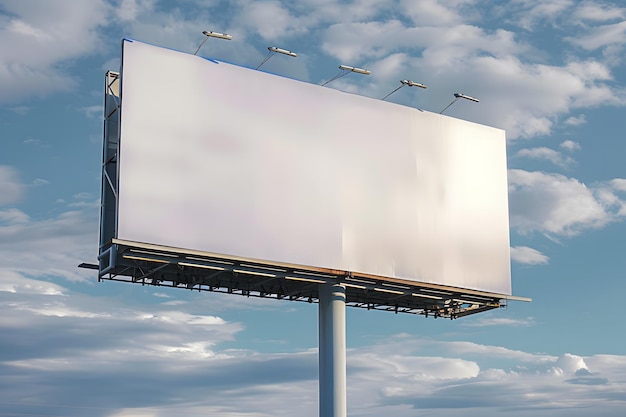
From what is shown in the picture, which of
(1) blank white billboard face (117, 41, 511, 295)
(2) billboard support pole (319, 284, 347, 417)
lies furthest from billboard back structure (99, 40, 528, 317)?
(2) billboard support pole (319, 284, 347, 417)

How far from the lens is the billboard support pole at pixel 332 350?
1807 inches

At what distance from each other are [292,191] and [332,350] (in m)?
7.09

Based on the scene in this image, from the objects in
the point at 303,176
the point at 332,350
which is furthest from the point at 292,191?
the point at 332,350

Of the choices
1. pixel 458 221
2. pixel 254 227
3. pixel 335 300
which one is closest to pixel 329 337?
pixel 335 300

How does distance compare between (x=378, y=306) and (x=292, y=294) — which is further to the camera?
(x=378, y=306)

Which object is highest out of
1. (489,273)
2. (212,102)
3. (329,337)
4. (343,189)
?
(212,102)

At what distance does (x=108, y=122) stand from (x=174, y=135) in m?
3.93

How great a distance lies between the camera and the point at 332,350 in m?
46.4

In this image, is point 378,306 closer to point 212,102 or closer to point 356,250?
point 356,250

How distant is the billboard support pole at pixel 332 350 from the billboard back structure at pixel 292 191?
2.58 ft

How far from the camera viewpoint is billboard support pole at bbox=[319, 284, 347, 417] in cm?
4591

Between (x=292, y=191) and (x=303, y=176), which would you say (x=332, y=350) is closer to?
(x=292, y=191)

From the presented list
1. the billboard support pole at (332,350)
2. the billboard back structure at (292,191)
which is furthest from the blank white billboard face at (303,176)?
the billboard support pole at (332,350)

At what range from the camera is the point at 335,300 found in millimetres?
46844
